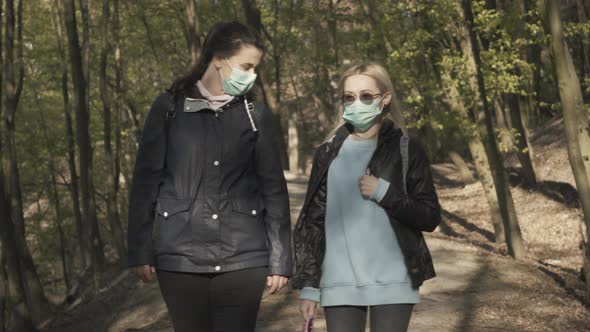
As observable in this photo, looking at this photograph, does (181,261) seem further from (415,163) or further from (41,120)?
(41,120)

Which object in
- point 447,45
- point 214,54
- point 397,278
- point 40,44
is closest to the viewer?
point 397,278

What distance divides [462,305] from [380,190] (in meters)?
8.06

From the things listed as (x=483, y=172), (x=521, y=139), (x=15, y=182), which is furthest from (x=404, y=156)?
(x=521, y=139)

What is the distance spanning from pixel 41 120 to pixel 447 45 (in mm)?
18204

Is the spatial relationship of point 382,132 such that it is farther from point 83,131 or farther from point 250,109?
point 83,131

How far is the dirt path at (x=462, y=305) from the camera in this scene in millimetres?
10859

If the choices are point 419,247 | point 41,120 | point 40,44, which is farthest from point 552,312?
point 41,120

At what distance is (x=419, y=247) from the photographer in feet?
14.1

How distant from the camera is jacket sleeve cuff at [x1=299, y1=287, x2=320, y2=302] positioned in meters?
4.31

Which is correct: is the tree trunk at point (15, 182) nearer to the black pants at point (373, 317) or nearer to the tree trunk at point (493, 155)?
the tree trunk at point (493, 155)

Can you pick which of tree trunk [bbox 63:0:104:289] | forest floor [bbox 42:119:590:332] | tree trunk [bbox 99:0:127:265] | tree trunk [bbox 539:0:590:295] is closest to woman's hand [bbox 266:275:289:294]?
forest floor [bbox 42:119:590:332]

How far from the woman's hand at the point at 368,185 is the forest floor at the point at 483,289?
609 centimetres

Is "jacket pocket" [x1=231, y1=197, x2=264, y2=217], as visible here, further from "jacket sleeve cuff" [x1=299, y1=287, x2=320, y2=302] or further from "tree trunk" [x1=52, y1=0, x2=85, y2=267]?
"tree trunk" [x1=52, y1=0, x2=85, y2=267]

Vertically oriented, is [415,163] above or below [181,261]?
above
